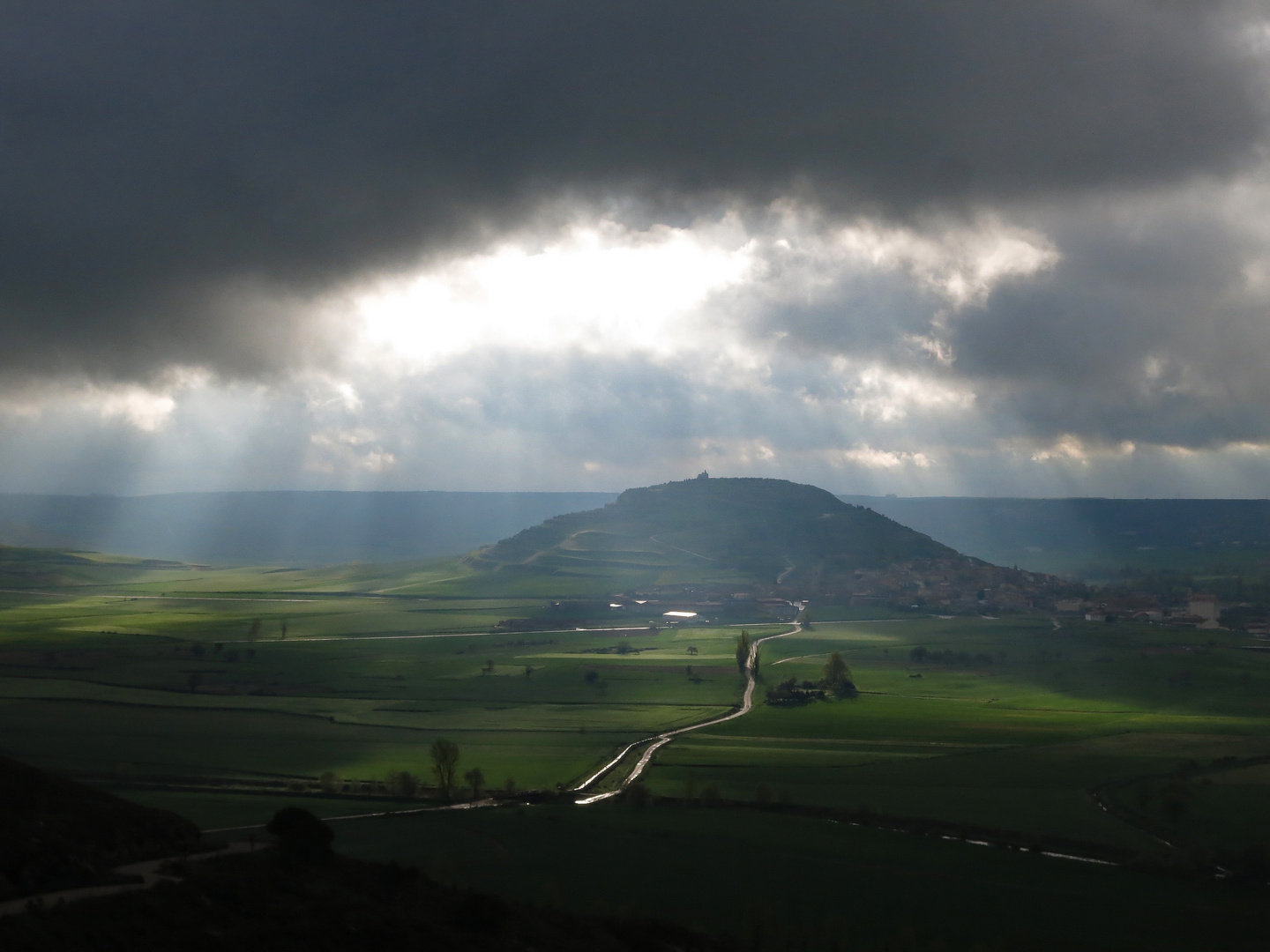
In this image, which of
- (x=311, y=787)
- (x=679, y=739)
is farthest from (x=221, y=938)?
(x=679, y=739)

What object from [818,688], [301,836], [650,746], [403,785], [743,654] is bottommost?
[650,746]

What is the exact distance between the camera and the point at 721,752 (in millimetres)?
87562

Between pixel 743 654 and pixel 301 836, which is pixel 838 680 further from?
pixel 301 836

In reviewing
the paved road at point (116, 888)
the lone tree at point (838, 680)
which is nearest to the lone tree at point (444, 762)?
the paved road at point (116, 888)

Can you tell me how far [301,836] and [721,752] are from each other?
166 ft

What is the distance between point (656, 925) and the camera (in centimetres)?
4372

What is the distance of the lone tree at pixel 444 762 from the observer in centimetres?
7481

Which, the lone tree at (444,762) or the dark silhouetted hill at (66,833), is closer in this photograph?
the dark silhouetted hill at (66,833)

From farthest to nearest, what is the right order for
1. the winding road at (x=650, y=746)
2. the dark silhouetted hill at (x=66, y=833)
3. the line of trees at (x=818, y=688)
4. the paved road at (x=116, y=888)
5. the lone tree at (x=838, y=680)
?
the lone tree at (x=838, y=680), the line of trees at (x=818, y=688), the winding road at (x=650, y=746), the dark silhouetted hill at (x=66, y=833), the paved road at (x=116, y=888)

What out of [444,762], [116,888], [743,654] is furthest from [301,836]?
[743,654]

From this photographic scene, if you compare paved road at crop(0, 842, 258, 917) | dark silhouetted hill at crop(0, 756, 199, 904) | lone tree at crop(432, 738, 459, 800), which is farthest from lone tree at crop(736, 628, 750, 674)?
paved road at crop(0, 842, 258, 917)

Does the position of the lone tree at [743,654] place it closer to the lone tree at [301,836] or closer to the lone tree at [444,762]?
the lone tree at [444,762]

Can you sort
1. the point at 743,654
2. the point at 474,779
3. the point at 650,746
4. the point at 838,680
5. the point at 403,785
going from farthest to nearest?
the point at 743,654, the point at 838,680, the point at 650,746, the point at 474,779, the point at 403,785

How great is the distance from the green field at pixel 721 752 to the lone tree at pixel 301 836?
10837 millimetres
